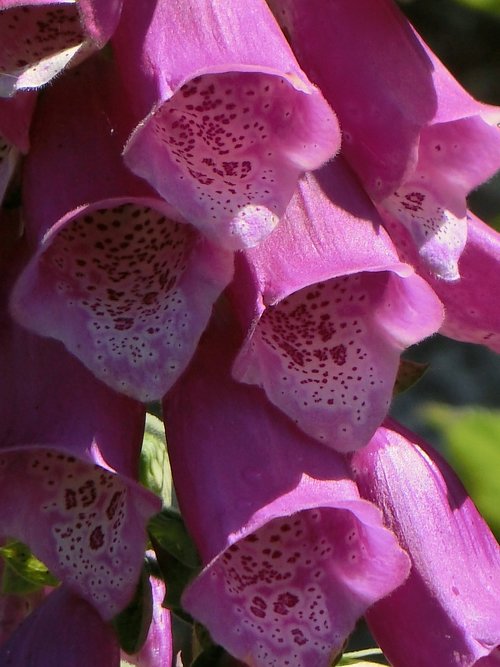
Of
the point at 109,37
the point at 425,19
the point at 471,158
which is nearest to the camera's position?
the point at 109,37

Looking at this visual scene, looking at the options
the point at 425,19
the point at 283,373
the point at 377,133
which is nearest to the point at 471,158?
the point at 377,133

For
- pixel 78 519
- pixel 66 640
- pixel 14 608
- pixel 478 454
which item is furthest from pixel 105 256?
pixel 478 454

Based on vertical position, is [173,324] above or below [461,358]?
above

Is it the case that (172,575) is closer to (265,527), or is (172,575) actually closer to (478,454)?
(265,527)

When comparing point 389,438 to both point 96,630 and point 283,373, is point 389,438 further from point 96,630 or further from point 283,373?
point 96,630

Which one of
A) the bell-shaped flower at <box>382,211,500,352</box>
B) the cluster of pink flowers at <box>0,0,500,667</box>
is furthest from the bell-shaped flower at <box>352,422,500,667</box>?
the bell-shaped flower at <box>382,211,500,352</box>

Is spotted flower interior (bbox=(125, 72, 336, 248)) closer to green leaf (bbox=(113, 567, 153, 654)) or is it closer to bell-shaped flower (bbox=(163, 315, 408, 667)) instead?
bell-shaped flower (bbox=(163, 315, 408, 667))
